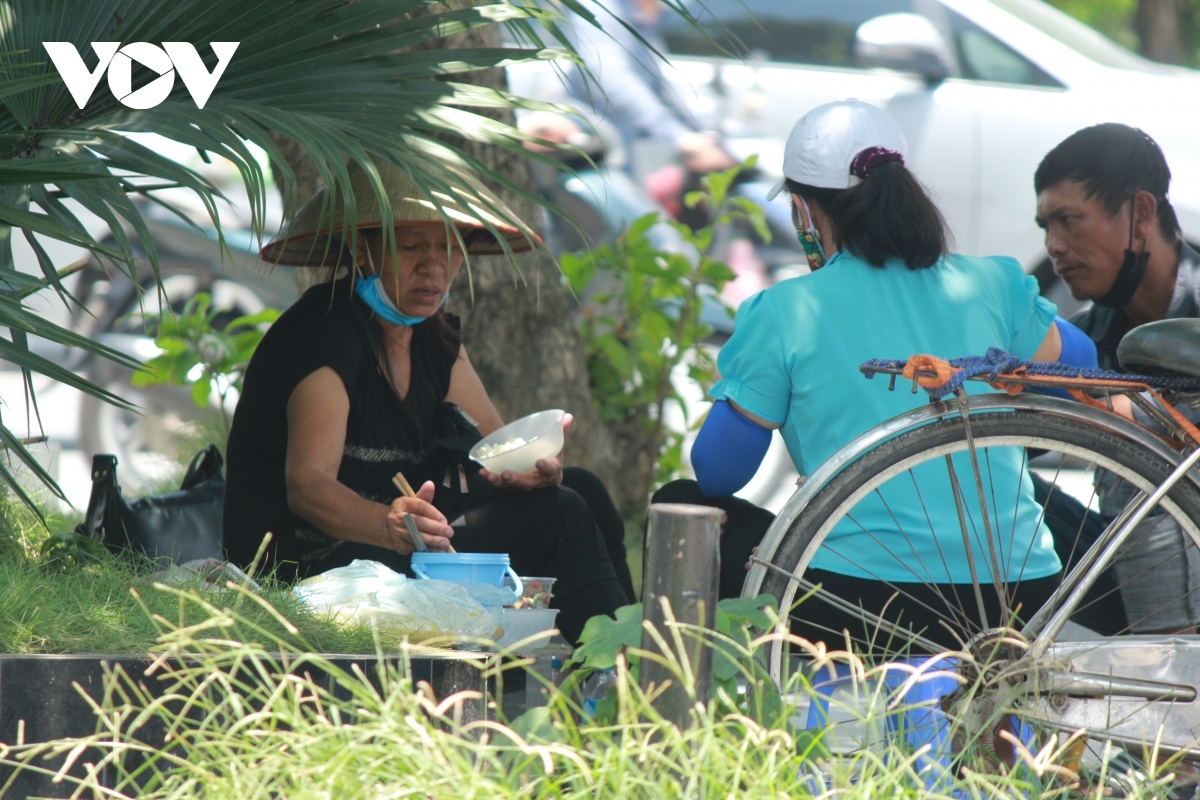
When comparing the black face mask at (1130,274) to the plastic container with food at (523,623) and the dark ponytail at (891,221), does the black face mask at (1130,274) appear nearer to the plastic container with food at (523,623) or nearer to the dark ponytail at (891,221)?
the dark ponytail at (891,221)

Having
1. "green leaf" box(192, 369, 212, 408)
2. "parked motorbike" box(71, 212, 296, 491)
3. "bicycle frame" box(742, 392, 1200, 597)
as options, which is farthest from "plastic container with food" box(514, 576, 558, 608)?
"parked motorbike" box(71, 212, 296, 491)

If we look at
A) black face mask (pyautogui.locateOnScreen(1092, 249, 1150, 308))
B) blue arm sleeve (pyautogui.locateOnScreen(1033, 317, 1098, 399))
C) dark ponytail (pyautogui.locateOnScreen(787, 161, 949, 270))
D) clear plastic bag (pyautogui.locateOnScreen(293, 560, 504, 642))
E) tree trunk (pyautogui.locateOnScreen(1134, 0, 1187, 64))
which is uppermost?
tree trunk (pyautogui.locateOnScreen(1134, 0, 1187, 64))

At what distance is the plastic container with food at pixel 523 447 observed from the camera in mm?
2934

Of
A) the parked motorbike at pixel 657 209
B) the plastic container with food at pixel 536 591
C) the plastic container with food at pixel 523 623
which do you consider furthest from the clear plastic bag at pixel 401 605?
the parked motorbike at pixel 657 209

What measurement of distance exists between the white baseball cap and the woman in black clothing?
622mm

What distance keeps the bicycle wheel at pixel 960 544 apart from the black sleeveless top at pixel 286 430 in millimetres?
1067

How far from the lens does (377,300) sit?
3143 mm

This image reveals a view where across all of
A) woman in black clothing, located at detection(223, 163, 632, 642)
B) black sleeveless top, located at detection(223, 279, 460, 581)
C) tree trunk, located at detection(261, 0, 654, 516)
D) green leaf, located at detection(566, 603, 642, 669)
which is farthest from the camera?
tree trunk, located at detection(261, 0, 654, 516)

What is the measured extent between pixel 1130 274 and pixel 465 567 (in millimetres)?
1663

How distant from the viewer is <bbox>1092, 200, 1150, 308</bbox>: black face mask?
3065 millimetres

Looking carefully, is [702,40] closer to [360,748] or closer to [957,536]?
[957,536]

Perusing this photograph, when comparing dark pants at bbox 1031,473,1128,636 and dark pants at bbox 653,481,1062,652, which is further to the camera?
dark pants at bbox 1031,473,1128,636

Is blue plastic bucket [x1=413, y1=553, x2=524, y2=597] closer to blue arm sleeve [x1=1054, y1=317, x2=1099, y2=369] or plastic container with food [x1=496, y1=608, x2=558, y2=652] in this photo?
plastic container with food [x1=496, y1=608, x2=558, y2=652]

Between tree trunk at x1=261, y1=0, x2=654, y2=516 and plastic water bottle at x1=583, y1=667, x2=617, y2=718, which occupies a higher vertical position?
tree trunk at x1=261, y1=0, x2=654, y2=516
